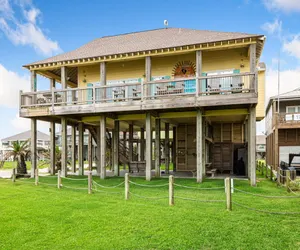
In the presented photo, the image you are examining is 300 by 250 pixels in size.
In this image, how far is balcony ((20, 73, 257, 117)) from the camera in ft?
45.7

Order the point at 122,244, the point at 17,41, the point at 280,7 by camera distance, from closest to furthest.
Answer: the point at 122,244
the point at 280,7
the point at 17,41

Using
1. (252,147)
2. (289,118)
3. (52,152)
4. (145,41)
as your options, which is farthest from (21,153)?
(289,118)

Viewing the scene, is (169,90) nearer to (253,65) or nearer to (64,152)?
(253,65)

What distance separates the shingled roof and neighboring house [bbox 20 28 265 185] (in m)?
0.07

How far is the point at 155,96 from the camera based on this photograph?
15.0m

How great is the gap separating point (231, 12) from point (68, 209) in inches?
723

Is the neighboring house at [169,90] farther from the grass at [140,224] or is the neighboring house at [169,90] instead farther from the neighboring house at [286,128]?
the grass at [140,224]

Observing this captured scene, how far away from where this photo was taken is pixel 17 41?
88.0 feet

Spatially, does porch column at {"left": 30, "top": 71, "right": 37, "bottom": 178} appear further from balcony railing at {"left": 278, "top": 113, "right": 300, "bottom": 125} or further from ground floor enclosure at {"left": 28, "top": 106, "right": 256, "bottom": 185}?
balcony railing at {"left": 278, "top": 113, "right": 300, "bottom": 125}

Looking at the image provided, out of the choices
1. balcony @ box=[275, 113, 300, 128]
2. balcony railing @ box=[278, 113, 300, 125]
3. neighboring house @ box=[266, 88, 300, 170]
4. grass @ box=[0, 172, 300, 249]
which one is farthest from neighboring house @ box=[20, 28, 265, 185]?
grass @ box=[0, 172, 300, 249]

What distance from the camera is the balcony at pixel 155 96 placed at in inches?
549

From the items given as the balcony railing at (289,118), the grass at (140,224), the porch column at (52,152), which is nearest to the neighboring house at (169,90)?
the porch column at (52,152)

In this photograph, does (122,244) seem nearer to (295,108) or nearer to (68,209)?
(68,209)

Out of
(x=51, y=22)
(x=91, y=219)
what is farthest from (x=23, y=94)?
(x=91, y=219)
